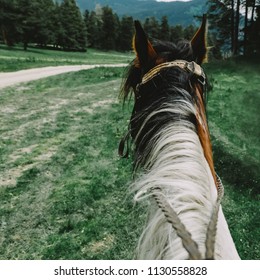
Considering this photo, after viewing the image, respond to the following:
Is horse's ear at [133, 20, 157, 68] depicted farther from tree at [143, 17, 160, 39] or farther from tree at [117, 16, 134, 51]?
tree at [117, 16, 134, 51]

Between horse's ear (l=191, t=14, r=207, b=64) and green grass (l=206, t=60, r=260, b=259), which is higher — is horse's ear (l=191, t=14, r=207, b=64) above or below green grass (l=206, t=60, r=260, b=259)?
above

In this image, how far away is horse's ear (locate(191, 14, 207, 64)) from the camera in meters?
2.05

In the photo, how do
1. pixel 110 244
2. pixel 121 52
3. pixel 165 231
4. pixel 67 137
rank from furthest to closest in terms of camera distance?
pixel 121 52 → pixel 67 137 → pixel 110 244 → pixel 165 231

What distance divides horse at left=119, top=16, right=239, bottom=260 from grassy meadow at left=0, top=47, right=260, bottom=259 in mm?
378

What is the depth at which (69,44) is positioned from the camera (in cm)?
4859

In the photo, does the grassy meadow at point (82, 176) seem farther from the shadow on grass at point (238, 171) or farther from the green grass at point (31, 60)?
the green grass at point (31, 60)

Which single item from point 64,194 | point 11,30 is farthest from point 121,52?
point 64,194

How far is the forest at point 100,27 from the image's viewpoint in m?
25.8

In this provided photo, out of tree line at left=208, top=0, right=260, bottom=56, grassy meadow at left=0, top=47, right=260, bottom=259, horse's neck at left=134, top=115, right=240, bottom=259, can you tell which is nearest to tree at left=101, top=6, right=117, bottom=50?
tree line at left=208, top=0, right=260, bottom=56

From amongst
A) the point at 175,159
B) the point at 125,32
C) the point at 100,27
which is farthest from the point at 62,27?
the point at 175,159

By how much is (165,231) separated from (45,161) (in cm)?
577

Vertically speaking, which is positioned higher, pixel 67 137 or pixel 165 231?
pixel 165 231

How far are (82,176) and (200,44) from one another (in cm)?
432
